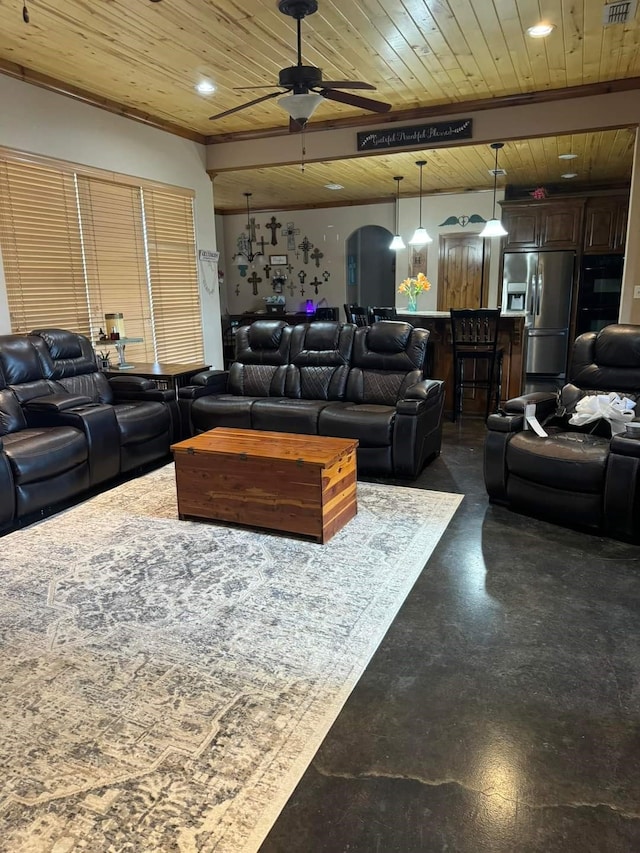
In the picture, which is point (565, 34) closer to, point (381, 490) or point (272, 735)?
point (381, 490)

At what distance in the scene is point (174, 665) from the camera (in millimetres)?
2180

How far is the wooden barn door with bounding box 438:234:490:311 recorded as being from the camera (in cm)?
895

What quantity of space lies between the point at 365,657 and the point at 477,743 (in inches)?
20.9

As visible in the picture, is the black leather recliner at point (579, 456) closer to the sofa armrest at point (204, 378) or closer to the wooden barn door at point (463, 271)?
the sofa armrest at point (204, 378)

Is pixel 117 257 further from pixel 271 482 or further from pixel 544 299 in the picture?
pixel 544 299

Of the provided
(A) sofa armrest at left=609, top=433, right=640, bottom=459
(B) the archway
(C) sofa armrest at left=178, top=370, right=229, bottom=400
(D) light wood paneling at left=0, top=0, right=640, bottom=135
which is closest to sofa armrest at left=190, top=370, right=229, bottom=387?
(C) sofa armrest at left=178, top=370, right=229, bottom=400

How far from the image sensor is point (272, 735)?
1834mm

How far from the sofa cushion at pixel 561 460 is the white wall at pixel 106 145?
12.5ft

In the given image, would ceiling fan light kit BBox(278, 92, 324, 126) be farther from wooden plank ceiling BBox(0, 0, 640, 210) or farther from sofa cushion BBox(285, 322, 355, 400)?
sofa cushion BBox(285, 322, 355, 400)

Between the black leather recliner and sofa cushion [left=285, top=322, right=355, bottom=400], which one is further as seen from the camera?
sofa cushion [left=285, top=322, right=355, bottom=400]

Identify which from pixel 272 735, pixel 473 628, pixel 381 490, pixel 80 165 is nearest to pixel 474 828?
pixel 272 735

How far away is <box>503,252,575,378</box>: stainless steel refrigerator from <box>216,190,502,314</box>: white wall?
0.36 m

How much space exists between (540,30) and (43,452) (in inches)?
162

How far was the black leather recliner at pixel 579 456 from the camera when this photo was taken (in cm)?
311
